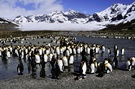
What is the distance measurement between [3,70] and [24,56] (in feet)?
27.1

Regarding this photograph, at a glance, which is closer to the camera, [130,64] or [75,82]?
[75,82]

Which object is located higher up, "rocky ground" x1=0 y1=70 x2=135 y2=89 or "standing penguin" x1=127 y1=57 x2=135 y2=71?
"standing penguin" x1=127 y1=57 x2=135 y2=71

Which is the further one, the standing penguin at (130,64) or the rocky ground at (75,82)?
the standing penguin at (130,64)

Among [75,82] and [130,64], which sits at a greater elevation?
[130,64]

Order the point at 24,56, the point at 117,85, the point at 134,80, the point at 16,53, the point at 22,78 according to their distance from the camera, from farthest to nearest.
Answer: the point at 16,53, the point at 24,56, the point at 22,78, the point at 134,80, the point at 117,85

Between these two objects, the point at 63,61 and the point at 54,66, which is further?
the point at 63,61

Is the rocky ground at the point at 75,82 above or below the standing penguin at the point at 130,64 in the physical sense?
below

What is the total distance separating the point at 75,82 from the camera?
18.2 meters

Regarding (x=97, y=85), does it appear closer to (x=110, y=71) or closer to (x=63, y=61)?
(x=110, y=71)

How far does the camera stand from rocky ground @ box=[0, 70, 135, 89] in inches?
677

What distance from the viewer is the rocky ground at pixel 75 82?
1719cm

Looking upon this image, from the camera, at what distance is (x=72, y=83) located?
59.0 feet

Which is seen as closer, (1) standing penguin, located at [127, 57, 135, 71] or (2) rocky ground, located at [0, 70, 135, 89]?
(2) rocky ground, located at [0, 70, 135, 89]

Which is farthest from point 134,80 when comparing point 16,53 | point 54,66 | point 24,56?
point 16,53
